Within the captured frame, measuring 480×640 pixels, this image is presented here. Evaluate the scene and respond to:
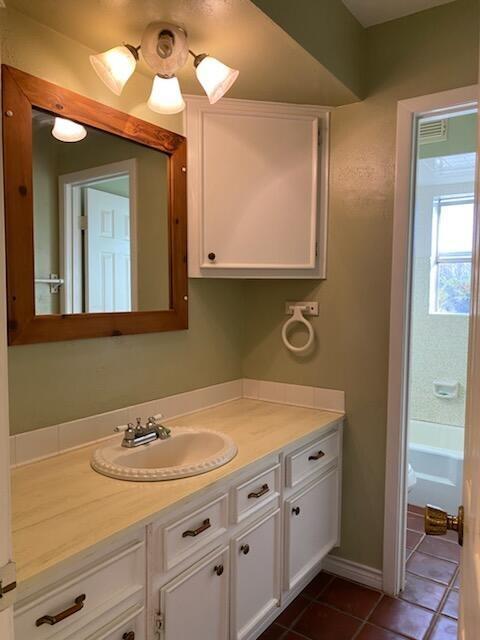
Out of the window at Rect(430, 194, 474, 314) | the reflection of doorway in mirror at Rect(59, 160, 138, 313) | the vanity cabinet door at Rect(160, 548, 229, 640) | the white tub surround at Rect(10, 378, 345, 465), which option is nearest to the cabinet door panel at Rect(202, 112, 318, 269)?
the reflection of doorway in mirror at Rect(59, 160, 138, 313)

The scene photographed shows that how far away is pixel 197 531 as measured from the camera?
1.35 metres

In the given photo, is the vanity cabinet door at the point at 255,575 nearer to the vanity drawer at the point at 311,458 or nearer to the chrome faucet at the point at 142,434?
the vanity drawer at the point at 311,458

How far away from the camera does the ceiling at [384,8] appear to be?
1.87 metres

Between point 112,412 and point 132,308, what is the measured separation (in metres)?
0.41

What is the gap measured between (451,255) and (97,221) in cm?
295

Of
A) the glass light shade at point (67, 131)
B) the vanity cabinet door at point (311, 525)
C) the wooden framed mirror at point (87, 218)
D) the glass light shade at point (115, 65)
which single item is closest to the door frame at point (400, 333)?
the vanity cabinet door at point (311, 525)

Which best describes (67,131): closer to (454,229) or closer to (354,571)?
(354,571)

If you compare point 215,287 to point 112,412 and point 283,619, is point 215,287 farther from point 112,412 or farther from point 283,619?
point 283,619

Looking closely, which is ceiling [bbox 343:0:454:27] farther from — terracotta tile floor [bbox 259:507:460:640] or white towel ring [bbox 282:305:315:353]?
terracotta tile floor [bbox 259:507:460:640]

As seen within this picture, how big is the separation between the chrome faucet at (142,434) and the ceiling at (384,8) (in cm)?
185

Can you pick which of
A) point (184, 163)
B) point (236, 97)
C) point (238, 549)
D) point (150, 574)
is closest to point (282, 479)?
point (238, 549)

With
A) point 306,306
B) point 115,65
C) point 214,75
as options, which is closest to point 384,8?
point 214,75

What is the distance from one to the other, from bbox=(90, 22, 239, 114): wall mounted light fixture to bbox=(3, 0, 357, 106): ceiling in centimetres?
3

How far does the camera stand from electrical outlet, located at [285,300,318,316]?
A: 7.43 feet
